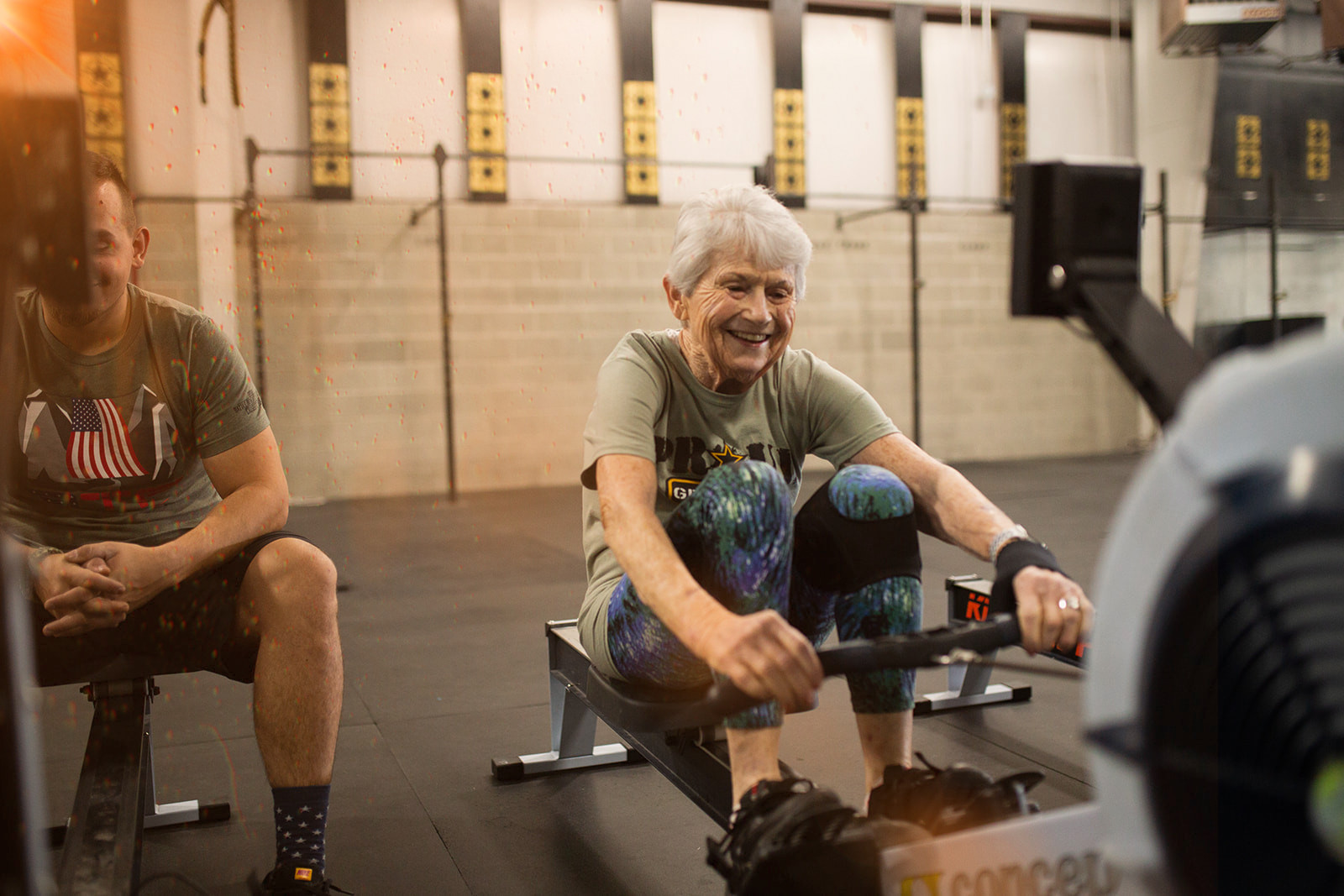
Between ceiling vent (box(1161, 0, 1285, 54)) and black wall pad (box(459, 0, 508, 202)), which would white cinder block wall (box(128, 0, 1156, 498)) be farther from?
ceiling vent (box(1161, 0, 1285, 54))

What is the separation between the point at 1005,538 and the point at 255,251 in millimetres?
5607

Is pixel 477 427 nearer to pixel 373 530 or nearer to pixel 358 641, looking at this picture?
pixel 373 530

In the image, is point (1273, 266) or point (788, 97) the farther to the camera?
point (1273, 266)

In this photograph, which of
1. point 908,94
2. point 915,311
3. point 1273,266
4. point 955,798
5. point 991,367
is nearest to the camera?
point 955,798

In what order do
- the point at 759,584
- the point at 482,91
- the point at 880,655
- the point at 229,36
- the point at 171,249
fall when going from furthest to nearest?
the point at 482,91
the point at 171,249
the point at 229,36
the point at 759,584
the point at 880,655

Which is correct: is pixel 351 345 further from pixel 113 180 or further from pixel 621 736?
pixel 621 736

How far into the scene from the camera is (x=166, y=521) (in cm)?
146

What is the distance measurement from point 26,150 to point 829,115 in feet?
23.7

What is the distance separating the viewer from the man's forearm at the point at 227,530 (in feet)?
4.35

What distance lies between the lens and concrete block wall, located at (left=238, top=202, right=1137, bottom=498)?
6332 millimetres

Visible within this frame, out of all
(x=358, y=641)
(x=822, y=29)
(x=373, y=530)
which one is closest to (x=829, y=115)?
(x=822, y=29)

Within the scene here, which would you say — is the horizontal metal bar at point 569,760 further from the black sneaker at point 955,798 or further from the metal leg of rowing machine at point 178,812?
the black sneaker at point 955,798

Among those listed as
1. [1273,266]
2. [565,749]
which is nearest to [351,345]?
[565,749]

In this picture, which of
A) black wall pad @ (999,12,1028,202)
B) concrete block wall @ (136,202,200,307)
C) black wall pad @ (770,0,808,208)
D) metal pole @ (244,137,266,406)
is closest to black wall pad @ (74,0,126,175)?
concrete block wall @ (136,202,200,307)
